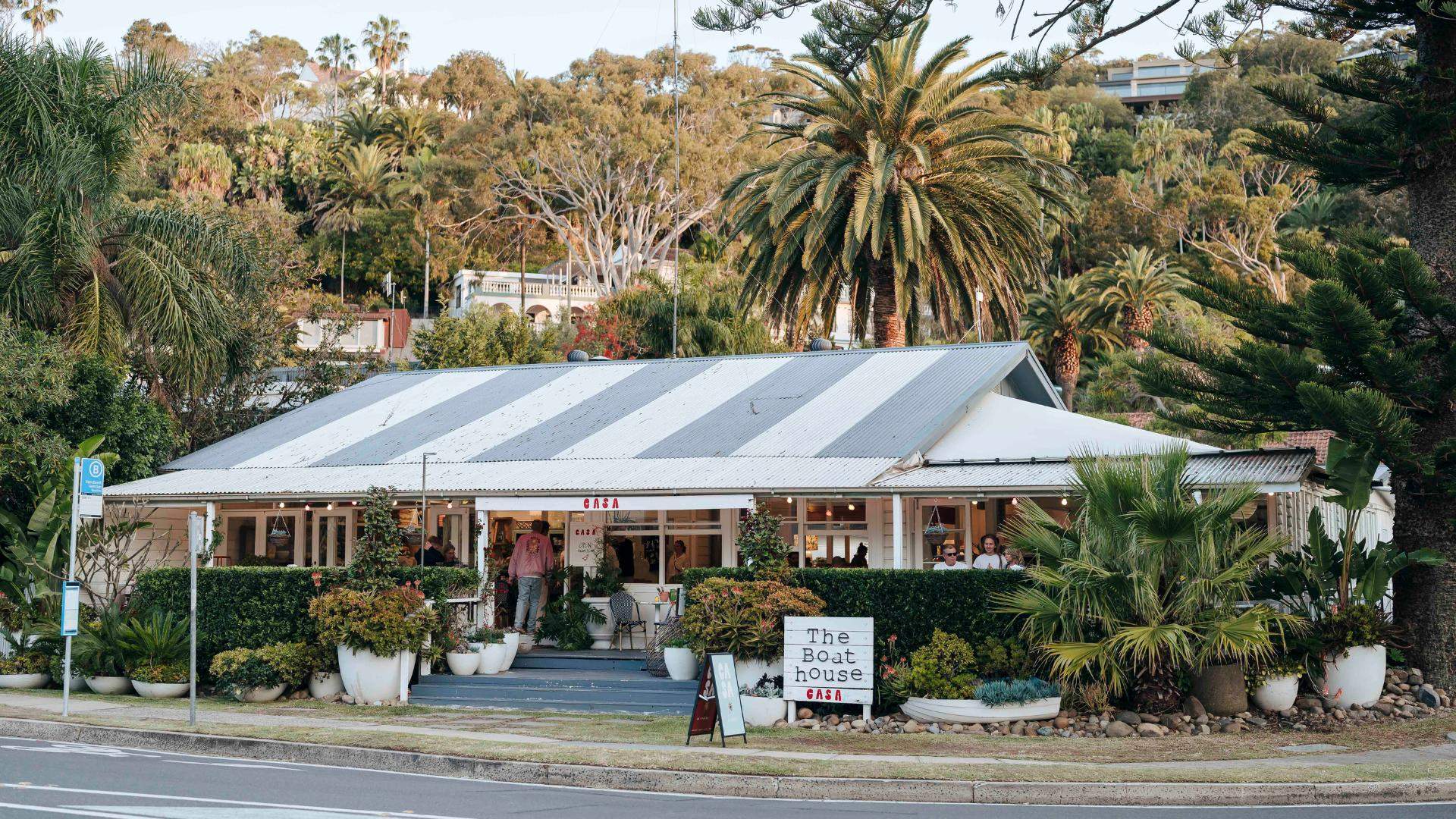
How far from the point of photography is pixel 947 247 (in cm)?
3212

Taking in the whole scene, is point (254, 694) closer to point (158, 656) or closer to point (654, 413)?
point (158, 656)

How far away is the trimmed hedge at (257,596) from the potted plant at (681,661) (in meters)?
3.00

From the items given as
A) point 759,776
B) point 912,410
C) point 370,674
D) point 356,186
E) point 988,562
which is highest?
point 356,186

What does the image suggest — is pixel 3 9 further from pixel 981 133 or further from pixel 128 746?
pixel 128 746

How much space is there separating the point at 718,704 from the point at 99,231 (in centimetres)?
1580

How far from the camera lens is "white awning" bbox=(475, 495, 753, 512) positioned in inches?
740

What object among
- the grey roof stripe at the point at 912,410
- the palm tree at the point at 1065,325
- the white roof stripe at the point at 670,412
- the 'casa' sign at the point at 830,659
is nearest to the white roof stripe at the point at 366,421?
the white roof stripe at the point at 670,412

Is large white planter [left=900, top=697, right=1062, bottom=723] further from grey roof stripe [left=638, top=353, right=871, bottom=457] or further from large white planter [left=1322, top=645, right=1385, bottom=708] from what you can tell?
grey roof stripe [left=638, top=353, right=871, bottom=457]

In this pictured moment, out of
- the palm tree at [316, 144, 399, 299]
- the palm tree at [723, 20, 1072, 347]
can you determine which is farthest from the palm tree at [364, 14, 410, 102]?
the palm tree at [723, 20, 1072, 347]

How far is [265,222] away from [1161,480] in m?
27.0

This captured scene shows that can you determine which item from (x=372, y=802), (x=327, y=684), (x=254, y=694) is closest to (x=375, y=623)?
(x=327, y=684)

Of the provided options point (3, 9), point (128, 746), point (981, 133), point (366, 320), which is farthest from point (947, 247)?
point (3, 9)

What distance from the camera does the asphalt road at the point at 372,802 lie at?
32.2ft

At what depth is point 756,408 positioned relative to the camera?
901 inches
